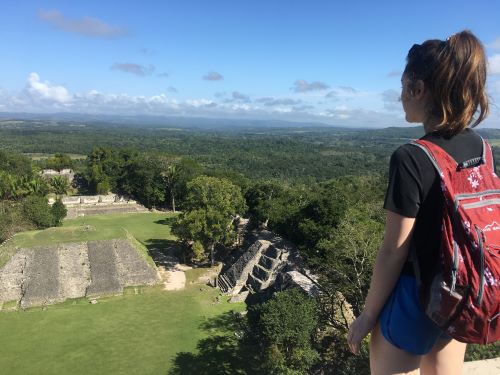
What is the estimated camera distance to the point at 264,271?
18.8 meters

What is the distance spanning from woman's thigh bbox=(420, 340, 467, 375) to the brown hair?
3.88 ft

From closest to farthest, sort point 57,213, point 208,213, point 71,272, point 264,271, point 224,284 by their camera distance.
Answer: point 264,271 < point 71,272 < point 224,284 < point 208,213 < point 57,213

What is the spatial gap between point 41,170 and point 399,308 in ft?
161

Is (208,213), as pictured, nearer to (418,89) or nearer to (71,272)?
(71,272)

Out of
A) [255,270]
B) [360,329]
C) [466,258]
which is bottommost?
[255,270]

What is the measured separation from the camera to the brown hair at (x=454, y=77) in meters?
1.75

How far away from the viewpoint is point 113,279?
62.4 feet

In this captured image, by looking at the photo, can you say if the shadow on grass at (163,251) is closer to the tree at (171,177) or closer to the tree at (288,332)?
the tree at (171,177)

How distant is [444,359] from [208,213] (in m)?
19.1

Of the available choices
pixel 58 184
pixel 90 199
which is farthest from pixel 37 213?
pixel 58 184

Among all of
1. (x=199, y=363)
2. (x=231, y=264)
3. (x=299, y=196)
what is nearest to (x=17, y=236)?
(x=231, y=264)

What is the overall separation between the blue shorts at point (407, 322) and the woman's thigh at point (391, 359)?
1.9 inches

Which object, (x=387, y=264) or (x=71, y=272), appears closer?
(x=387, y=264)

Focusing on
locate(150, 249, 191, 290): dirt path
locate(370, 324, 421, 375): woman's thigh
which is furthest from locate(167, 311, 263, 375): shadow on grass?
locate(370, 324, 421, 375): woman's thigh
